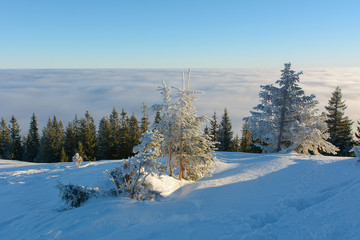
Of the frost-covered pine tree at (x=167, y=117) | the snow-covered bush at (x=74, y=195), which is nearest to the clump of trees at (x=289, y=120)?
the frost-covered pine tree at (x=167, y=117)

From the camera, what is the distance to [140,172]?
9844mm

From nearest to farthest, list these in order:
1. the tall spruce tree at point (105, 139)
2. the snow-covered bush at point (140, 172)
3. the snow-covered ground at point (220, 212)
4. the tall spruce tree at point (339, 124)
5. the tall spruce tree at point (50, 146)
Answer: the snow-covered ground at point (220, 212), the snow-covered bush at point (140, 172), the tall spruce tree at point (339, 124), the tall spruce tree at point (105, 139), the tall spruce tree at point (50, 146)

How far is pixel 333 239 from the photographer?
5004mm

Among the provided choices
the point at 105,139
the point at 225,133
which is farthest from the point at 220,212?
the point at 105,139

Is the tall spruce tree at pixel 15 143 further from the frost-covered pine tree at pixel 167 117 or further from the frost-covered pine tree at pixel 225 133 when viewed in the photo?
the frost-covered pine tree at pixel 167 117

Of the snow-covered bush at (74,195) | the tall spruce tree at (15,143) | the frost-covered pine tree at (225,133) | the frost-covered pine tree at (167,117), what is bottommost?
the tall spruce tree at (15,143)

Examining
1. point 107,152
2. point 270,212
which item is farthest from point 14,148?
point 270,212

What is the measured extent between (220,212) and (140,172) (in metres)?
4.02

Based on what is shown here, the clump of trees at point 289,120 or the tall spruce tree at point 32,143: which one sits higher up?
the clump of trees at point 289,120

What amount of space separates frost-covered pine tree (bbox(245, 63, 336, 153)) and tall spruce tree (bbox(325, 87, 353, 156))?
8990mm

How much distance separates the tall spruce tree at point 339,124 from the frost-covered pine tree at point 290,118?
8990 millimetres

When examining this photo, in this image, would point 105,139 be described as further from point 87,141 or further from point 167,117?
point 167,117

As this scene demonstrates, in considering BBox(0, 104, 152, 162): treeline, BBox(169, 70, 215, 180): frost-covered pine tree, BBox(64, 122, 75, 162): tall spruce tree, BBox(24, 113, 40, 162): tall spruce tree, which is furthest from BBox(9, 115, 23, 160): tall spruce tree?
BBox(169, 70, 215, 180): frost-covered pine tree

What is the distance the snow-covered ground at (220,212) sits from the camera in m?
5.91
